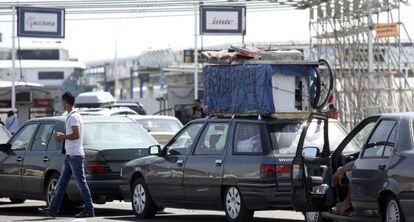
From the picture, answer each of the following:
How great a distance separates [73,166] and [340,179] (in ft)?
15.3

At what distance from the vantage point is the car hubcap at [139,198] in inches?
623

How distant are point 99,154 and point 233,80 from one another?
9.03ft

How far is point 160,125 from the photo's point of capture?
2573cm

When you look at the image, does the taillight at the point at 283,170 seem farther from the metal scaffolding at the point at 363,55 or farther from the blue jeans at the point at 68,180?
the metal scaffolding at the point at 363,55

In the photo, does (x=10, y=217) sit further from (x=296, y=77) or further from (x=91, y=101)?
(x=91, y=101)

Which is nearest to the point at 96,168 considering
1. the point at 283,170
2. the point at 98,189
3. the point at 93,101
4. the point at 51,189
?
the point at 98,189

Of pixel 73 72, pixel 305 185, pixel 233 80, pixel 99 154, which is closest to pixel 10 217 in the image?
pixel 99 154

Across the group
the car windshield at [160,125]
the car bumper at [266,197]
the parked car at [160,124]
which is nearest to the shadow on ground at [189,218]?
the car bumper at [266,197]

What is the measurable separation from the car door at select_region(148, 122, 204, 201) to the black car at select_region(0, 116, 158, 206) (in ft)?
2.97

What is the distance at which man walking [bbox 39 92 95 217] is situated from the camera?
15469mm

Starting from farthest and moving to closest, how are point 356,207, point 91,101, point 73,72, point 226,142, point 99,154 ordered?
point 73,72 < point 91,101 < point 99,154 < point 226,142 < point 356,207

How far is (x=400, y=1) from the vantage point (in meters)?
35.5

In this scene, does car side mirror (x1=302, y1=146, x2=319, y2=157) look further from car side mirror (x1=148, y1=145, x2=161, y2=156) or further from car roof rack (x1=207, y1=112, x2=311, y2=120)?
car side mirror (x1=148, y1=145, x2=161, y2=156)

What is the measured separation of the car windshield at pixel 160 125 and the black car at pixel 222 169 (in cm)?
945
